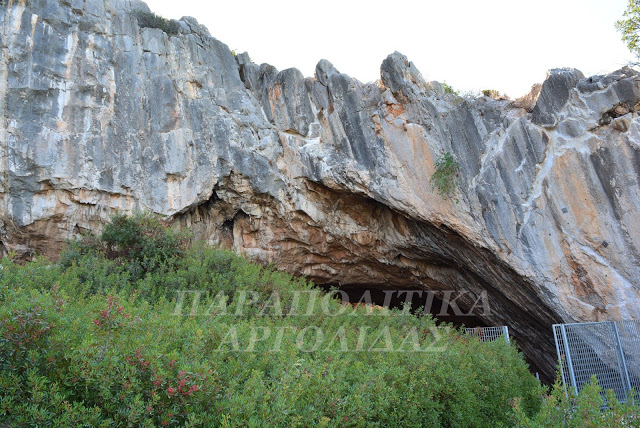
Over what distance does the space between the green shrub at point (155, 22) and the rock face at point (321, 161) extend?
31 centimetres

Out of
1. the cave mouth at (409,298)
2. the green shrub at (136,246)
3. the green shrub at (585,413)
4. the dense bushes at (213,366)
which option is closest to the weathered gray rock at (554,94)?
the dense bushes at (213,366)

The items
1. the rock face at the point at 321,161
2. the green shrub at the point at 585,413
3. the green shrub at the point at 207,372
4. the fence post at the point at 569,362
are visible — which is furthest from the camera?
the rock face at the point at 321,161

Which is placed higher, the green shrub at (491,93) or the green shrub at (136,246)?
the green shrub at (491,93)

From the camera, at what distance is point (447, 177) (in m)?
12.5

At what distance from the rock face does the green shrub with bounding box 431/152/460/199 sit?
268mm

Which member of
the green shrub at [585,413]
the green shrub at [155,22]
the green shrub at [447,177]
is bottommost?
the green shrub at [585,413]

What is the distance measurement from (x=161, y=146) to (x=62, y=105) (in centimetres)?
253

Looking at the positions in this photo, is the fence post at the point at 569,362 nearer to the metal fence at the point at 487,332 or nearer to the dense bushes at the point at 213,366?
the dense bushes at the point at 213,366

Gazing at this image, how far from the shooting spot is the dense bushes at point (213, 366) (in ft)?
10.1

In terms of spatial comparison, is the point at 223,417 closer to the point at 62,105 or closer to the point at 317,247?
the point at 62,105

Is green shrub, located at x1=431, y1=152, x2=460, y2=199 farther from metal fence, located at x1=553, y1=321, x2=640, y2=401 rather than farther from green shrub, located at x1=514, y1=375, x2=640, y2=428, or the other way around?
green shrub, located at x1=514, y1=375, x2=640, y2=428

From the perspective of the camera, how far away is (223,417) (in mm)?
3146

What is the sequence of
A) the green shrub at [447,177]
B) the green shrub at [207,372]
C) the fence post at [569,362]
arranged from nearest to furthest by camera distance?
the green shrub at [207,372]
the fence post at [569,362]
the green shrub at [447,177]

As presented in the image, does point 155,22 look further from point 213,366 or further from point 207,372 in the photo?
point 207,372
